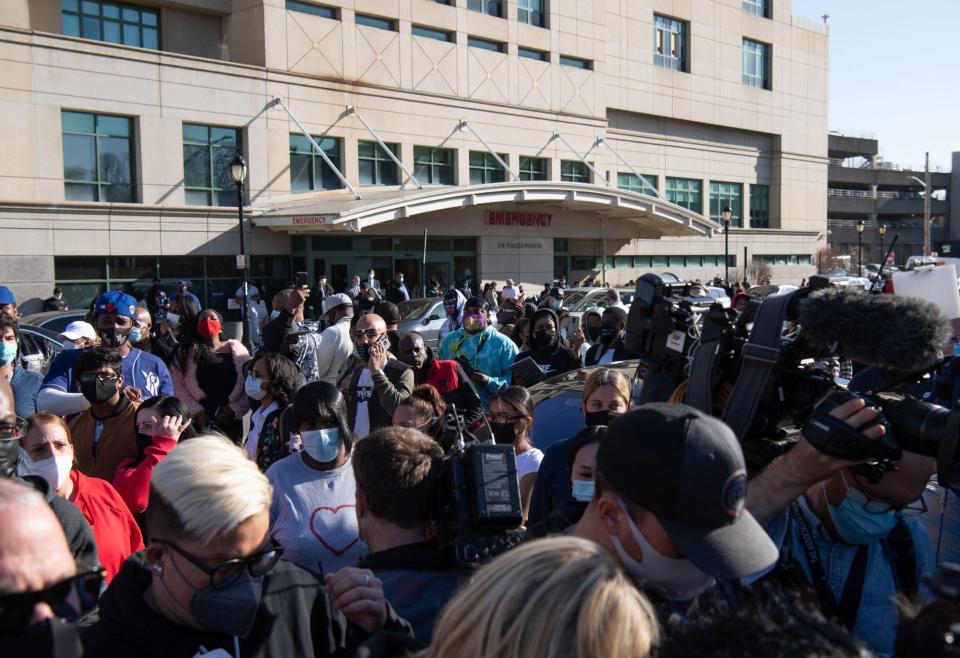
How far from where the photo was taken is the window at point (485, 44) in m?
32.2

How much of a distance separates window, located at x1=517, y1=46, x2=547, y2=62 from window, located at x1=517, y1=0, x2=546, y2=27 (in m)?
1.09

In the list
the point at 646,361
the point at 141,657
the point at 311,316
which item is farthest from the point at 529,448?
the point at 311,316

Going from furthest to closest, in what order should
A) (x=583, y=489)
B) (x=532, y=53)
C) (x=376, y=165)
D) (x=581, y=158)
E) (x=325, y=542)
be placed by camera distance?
(x=581, y=158) → (x=532, y=53) → (x=376, y=165) → (x=325, y=542) → (x=583, y=489)

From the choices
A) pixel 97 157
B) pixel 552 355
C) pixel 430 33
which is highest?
pixel 430 33

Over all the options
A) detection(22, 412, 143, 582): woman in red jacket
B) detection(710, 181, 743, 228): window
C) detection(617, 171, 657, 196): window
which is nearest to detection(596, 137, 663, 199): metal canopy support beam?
detection(617, 171, 657, 196): window

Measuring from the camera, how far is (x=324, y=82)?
28.2 meters

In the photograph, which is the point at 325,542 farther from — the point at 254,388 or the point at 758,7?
the point at 758,7

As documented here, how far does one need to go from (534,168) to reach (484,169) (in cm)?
303

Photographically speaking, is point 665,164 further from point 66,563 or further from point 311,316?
point 66,563

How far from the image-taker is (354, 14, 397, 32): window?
29.0m

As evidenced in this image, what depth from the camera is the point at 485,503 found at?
2.54 meters

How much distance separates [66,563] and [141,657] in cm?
52

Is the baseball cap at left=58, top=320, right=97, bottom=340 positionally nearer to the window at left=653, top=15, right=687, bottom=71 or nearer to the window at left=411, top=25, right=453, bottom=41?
the window at left=411, top=25, right=453, bottom=41

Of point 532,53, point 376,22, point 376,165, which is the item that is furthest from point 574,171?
point 376,22
